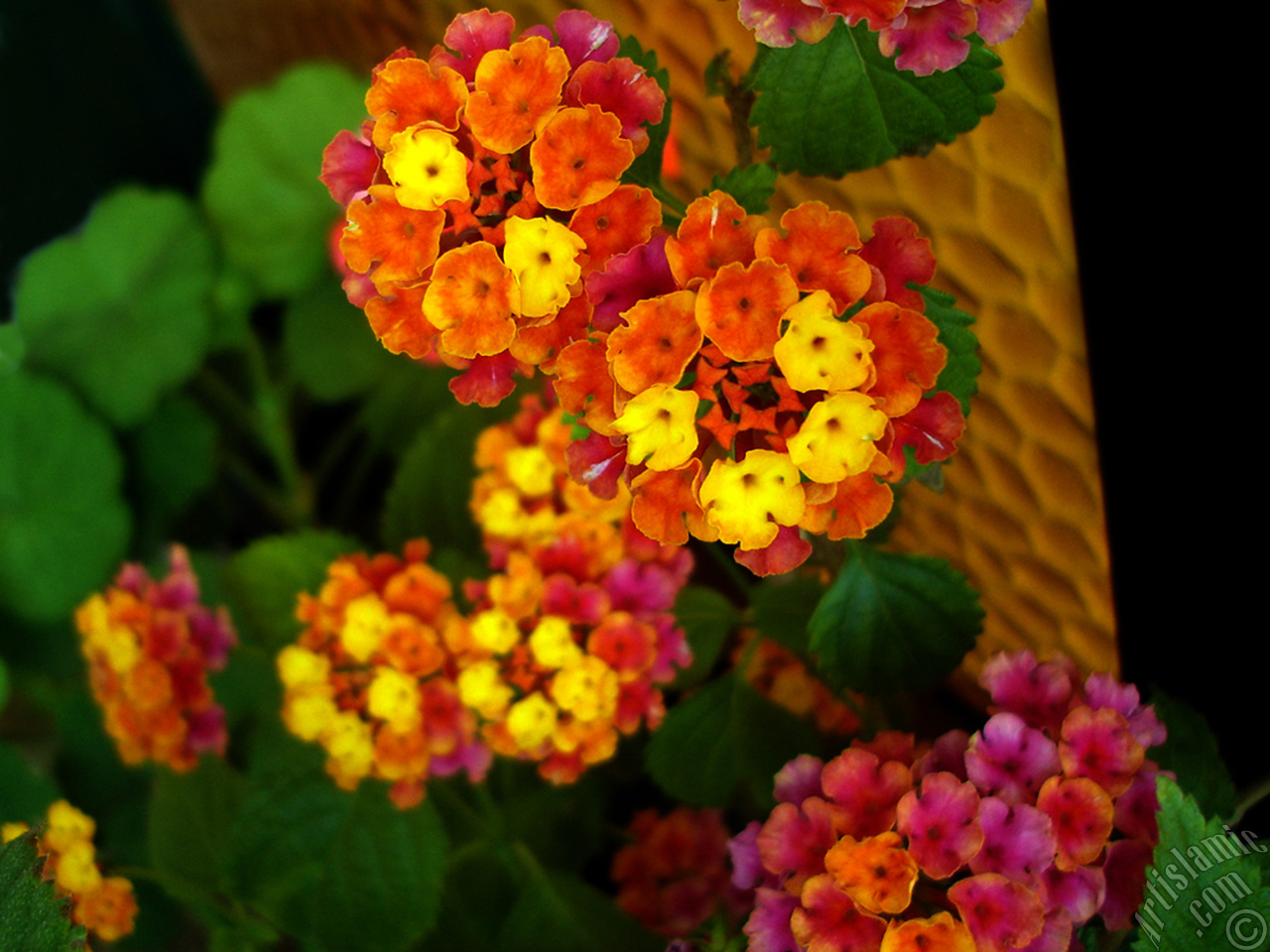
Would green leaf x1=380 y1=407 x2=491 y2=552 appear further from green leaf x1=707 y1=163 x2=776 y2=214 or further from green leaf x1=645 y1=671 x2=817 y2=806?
green leaf x1=707 y1=163 x2=776 y2=214

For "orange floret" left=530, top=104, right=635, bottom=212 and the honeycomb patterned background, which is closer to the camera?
"orange floret" left=530, top=104, right=635, bottom=212

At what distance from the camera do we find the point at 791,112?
34cm

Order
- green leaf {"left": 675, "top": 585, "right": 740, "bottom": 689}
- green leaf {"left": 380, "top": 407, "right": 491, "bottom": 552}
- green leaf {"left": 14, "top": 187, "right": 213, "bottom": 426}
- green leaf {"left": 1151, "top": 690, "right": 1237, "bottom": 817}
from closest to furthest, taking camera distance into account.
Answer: green leaf {"left": 1151, "top": 690, "right": 1237, "bottom": 817}, green leaf {"left": 675, "top": 585, "right": 740, "bottom": 689}, green leaf {"left": 380, "top": 407, "right": 491, "bottom": 552}, green leaf {"left": 14, "top": 187, "right": 213, "bottom": 426}

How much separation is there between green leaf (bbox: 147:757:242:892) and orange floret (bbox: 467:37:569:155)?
418mm

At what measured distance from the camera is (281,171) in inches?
32.6

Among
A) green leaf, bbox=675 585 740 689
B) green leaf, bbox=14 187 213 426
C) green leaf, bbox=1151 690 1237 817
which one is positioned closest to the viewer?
green leaf, bbox=1151 690 1237 817

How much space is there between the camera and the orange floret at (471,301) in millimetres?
294

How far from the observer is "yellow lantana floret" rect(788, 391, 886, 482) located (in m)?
0.28

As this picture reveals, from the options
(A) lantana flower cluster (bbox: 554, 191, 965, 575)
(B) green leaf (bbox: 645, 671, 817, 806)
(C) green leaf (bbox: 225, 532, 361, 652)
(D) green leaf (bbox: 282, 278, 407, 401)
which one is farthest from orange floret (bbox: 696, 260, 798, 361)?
(D) green leaf (bbox: 282, 278, 407, 401)

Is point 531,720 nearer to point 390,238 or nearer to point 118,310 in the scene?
point 390,238

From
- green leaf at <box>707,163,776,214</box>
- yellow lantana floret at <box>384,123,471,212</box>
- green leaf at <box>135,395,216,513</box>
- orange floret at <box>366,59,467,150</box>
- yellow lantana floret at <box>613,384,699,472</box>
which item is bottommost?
green leaf at <box>135,395,216,513</box>

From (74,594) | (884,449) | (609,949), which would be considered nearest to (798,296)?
(884,449)

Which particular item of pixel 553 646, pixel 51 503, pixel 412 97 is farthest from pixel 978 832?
pixel 51 503

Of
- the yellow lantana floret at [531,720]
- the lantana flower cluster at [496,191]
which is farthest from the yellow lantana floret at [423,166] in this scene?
the yellow lantana floret at [531,720]
